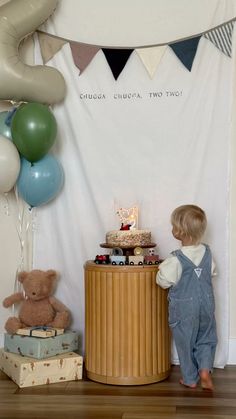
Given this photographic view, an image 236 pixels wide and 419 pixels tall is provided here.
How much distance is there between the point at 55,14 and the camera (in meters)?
2.87

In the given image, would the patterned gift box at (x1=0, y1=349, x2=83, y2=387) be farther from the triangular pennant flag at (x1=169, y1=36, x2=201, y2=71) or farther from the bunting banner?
the triangular pennant flag at (x1=169, y1=36, x2=201, y2=71)

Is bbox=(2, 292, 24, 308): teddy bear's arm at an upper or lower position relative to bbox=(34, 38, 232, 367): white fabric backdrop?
lower

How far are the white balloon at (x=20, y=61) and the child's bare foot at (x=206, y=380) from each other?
1.60 meters

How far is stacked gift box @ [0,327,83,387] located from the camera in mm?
2381

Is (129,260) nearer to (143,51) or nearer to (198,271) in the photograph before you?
(198,271)

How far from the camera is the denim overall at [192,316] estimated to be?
2.40m

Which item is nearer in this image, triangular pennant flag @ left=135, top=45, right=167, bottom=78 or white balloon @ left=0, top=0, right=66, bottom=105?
white balloon @ left=0, top=0, right=66, bottom=105

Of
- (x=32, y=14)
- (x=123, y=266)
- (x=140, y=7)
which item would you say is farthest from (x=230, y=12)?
(x=123, y=266)

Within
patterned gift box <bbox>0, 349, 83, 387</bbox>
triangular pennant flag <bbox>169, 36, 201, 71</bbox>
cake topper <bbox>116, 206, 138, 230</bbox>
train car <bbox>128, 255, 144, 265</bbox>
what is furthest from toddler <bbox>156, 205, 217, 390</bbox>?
triangular pennant flag <bbox>169, 36, 201, 71</bbox>

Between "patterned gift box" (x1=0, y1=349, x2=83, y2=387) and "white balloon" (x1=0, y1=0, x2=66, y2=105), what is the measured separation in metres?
1.32

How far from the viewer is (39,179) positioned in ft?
8.55

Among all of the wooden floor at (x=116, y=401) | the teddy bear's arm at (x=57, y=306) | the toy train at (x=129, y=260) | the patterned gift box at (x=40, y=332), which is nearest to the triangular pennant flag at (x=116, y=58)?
the toy train at (x=129, y=260)

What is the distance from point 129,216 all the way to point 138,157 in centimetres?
34

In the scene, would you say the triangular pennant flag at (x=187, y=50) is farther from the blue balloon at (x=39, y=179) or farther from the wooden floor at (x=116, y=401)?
the wooden floor at (x=116, y=401)
